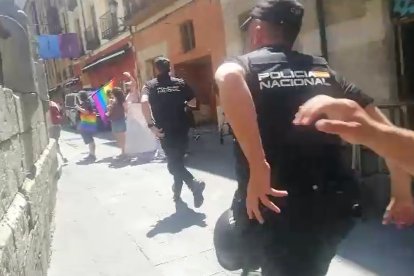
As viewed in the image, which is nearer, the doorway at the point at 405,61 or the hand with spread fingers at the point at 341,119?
the hand with spread fingers at the point at 341,119

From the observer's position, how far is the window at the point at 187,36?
13413 millimetres

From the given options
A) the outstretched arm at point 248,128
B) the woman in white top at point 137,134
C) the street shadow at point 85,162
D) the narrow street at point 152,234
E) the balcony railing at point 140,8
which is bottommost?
the narrow street at point 152,234

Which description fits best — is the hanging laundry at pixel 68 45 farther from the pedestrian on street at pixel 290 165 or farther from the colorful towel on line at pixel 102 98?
the pedestrian on street at pixel 290 165

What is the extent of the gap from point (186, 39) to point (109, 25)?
885 centimetres

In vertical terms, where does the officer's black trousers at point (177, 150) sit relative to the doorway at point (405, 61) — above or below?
below

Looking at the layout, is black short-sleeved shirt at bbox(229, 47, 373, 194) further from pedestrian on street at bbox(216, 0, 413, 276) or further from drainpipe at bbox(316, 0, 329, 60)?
drainpipe at bbox(316, 0, 329, 60)

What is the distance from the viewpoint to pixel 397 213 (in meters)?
2.04

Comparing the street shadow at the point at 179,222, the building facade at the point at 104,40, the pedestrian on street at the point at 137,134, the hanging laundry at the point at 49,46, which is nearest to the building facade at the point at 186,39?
the building facade at the point at 104,40

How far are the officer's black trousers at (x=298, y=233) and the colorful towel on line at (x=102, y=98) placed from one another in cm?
964

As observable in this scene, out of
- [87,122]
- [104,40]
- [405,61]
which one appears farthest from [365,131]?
[104,40]

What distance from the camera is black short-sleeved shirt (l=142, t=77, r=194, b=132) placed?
4.97 meters

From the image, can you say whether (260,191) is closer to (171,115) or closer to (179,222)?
(179,222)

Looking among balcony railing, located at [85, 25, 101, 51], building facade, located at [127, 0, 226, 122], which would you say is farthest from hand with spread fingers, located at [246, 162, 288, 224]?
balcony railing, located at [85, 25, 101, 51]

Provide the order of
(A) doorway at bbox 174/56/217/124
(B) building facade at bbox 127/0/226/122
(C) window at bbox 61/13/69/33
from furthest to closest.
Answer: (C) window at bbox 61/13/69/33 < (A) doorway at bbox 174/56/217/124 < (B) building facade at bbox 127/0/226/122
